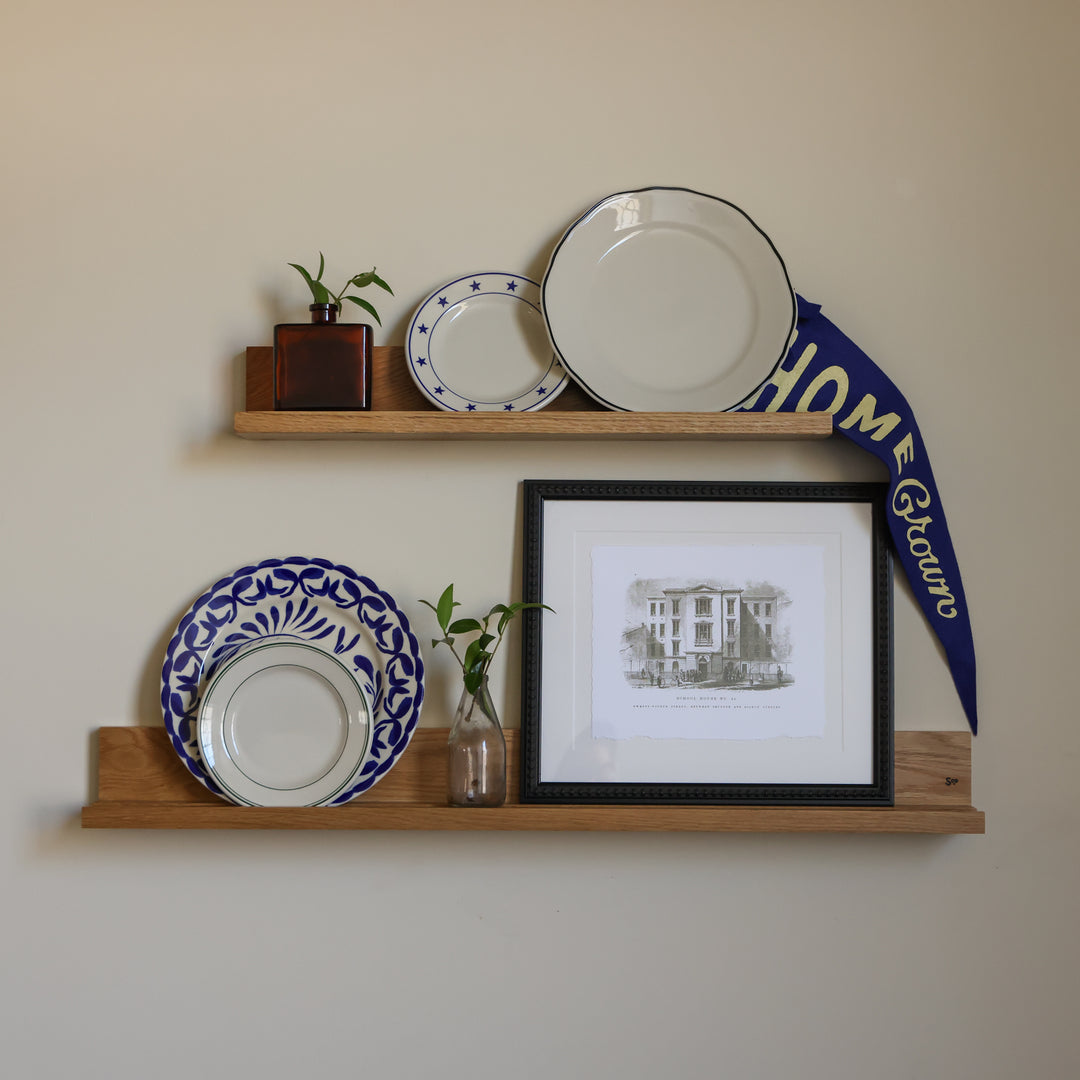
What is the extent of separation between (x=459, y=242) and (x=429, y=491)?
34 centimetres

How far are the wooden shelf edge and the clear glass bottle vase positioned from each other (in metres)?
0.02

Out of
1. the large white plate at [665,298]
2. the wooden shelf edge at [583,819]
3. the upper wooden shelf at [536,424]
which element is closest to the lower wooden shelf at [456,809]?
the wooden shelf edge at [583,819]

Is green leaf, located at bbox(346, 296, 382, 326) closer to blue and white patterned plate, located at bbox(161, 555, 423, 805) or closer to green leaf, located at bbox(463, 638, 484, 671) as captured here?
blue and white patterned plate, located at bbox(161, 555, 423, 805)

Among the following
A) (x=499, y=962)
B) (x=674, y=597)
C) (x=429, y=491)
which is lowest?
(x=499, y=962)

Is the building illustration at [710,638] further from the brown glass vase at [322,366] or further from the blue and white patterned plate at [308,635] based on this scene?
the brown glass vase at [322,366]

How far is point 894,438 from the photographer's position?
134cm

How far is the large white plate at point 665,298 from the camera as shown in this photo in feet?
4.36

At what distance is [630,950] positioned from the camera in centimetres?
137

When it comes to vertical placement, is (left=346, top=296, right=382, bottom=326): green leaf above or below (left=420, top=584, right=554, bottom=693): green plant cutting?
above

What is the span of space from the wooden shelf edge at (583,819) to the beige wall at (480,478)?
98 mm

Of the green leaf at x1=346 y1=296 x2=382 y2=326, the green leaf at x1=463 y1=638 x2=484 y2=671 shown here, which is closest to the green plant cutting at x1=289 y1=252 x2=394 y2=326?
the green leaf at x1=346 y1=296 x2=382 y2=326

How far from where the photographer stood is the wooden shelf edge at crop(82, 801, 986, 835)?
1273 millimetres

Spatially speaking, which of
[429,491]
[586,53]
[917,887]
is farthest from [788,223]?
[917,887]

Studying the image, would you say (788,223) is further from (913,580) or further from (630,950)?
(630,950)
